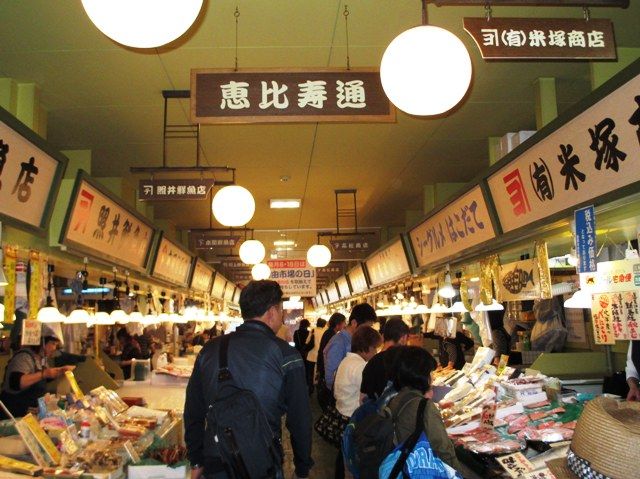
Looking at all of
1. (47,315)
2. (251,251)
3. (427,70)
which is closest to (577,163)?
(427,70)

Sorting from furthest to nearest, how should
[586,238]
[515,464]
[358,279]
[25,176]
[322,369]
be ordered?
[358,279] < [322,369] < [25,176] < [586,238] < [515,464]

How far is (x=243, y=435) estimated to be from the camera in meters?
3.32

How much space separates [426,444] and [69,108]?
7073mm

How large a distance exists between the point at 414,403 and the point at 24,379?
20.9 feet

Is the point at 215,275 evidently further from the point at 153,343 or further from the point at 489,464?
the point at 489,464

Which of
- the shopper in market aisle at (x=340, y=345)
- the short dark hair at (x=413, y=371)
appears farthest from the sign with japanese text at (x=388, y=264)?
the short dark hair at (x=413, y=371)

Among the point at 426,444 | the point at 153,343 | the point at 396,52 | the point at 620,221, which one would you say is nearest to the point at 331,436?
the point at 426,444

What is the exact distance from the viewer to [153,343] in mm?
16125

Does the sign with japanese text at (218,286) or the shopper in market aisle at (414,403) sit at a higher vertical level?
the sign with japanese text at (218,286)

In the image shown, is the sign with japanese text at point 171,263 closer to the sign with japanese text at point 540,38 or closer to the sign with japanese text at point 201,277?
the sign with japanese text at point 201,277

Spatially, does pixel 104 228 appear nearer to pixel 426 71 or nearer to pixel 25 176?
pixel 25 176

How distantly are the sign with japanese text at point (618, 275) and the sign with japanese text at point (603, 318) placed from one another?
0.08 meters

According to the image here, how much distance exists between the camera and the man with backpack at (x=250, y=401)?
131 inches

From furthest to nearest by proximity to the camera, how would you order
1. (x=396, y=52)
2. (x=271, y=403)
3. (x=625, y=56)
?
1. (x=625, y=56)
2. (x=396, y=52)
3. (x=271, y=403)
